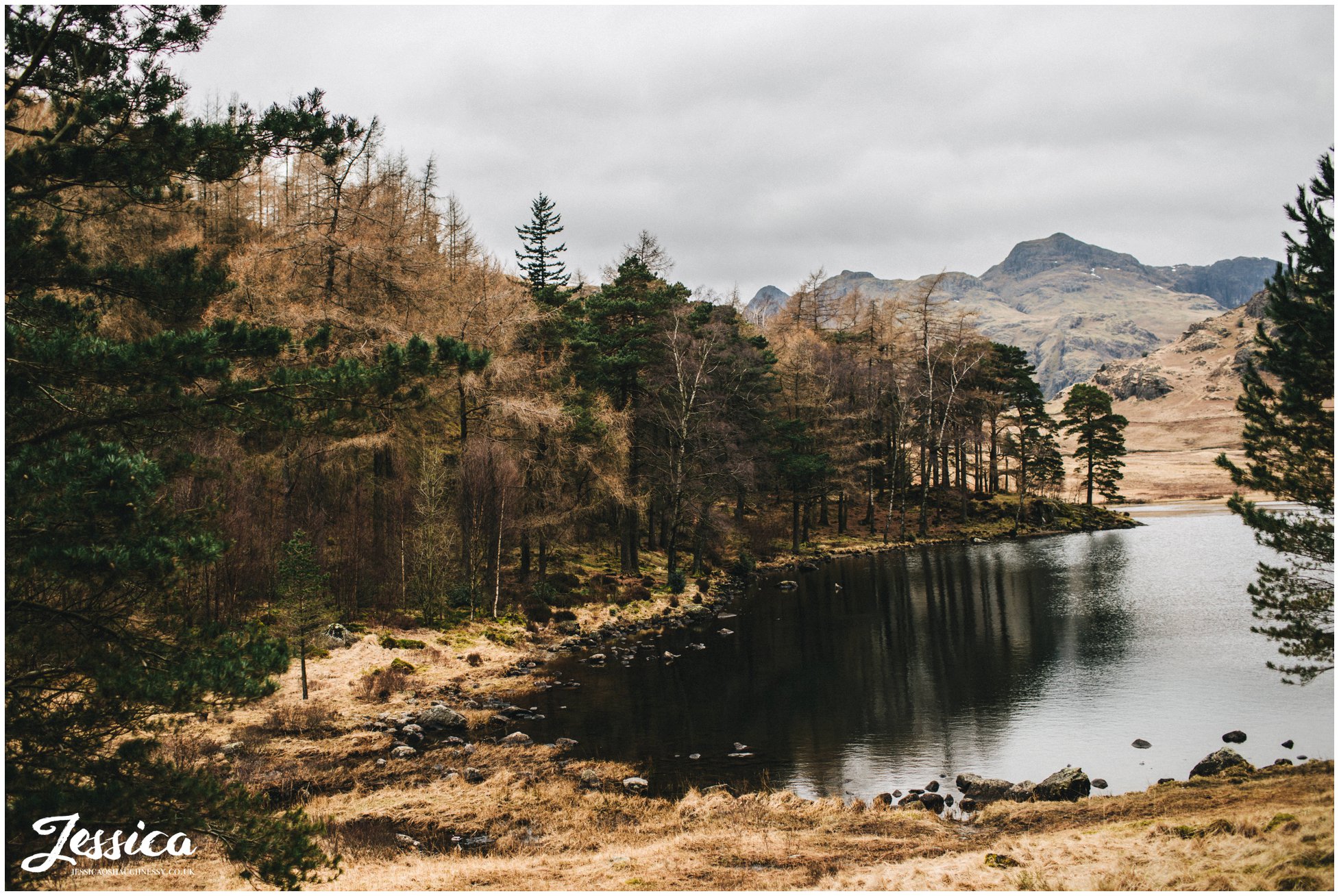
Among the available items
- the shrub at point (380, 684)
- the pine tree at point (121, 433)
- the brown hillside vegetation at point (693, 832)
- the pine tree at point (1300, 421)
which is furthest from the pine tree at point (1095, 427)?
the pine tree at point (121, 433)

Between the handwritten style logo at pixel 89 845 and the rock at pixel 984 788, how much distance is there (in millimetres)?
12005

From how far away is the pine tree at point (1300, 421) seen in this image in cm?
1097

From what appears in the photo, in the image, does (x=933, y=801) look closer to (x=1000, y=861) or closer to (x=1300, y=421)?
(x=1000, y=861)

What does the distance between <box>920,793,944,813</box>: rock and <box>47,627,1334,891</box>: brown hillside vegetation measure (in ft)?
2.05

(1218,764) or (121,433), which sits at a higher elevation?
(121,433)

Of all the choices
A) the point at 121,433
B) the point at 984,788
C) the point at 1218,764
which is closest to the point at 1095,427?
the point at 1218,764

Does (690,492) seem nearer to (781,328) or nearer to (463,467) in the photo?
(463,467)

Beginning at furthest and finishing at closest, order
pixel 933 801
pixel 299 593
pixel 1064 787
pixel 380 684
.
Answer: pixel 380 684
pixel 299 593
pixel 933 801
pixel 1064 787

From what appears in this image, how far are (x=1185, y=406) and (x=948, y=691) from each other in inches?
5113

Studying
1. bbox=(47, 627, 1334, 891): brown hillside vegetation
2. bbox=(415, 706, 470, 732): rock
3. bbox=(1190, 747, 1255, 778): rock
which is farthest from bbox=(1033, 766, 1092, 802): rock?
bbox=(415, 706, 470, 732): rock

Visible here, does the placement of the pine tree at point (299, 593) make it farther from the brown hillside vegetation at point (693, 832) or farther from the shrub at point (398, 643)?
the shrub at point (398, 643)

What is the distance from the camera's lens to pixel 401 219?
3778 cm

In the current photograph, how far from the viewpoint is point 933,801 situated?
Result: 12781 mm

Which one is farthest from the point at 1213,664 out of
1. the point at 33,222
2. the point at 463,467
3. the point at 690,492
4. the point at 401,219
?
the point at 401,219
